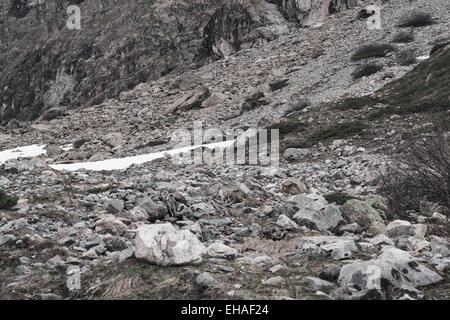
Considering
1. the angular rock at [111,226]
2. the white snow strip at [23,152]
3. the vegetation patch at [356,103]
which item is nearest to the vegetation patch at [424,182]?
the angular rock at [111,226]

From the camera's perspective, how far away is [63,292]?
4.41 meters

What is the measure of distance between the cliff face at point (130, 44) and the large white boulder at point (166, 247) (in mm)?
42919

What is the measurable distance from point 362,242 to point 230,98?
2769 cm

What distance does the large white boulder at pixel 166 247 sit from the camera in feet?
16.1

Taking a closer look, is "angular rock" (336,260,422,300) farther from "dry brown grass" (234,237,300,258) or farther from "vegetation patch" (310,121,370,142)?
"vegetation patch" (310,121,370,142)

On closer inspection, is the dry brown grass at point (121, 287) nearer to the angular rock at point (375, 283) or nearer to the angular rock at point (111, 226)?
the angular rock at point (111, 226)

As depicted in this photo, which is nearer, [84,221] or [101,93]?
[84,221]

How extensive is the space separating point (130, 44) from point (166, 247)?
5583 cm

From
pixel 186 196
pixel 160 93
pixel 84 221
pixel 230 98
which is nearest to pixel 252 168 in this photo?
pixel 186 196

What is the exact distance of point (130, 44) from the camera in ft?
186

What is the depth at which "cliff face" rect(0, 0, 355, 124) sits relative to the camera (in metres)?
46.9

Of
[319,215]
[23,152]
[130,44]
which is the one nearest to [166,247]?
[319,215]

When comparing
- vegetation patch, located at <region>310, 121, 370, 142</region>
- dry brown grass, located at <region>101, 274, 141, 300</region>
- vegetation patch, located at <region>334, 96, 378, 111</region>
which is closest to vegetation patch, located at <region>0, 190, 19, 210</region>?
dry brown grass, located at <region>101, 274, 141, 300</region>

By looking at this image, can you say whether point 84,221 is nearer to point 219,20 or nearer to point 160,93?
point 160,93
